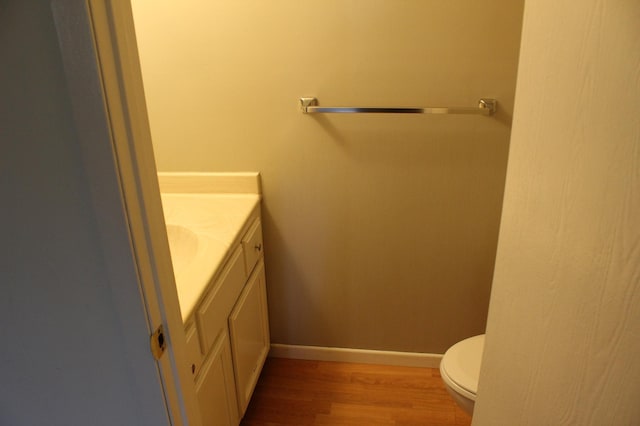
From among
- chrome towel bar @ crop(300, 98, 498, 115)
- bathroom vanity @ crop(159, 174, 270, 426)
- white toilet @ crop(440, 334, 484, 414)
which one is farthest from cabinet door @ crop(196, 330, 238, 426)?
chrome towel bar @ crop(300, 98, 498, 115)

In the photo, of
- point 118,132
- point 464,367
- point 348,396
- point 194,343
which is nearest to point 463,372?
point 464,367

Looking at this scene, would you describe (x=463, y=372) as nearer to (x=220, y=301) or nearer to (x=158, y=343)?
(x=220, y=301)

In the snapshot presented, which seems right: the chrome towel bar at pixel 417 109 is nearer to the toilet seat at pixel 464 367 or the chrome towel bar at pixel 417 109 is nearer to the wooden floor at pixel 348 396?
the toilet seat at pixel 464 367

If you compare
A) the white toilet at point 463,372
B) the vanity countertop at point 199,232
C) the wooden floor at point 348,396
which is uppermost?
the vanity countertop at point 199,232

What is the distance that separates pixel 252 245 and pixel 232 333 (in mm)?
354

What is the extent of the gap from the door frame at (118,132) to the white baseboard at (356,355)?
1329 millimetres

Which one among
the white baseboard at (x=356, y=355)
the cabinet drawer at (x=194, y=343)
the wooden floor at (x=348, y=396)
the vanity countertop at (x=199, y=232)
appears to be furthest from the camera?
the white baseboard at (x=356, y=355)

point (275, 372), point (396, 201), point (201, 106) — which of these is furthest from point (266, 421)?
point (201, 106)

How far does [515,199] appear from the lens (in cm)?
81

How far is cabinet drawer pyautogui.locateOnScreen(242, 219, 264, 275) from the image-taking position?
5.50 ft

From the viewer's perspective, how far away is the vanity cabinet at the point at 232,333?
1.27 meters

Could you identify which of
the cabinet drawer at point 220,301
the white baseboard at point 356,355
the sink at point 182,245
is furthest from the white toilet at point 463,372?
the sink at point 182,245

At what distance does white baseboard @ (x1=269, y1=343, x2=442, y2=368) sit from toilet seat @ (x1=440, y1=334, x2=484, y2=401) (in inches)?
18.1

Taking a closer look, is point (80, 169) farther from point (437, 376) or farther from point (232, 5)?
point (437, 376)
